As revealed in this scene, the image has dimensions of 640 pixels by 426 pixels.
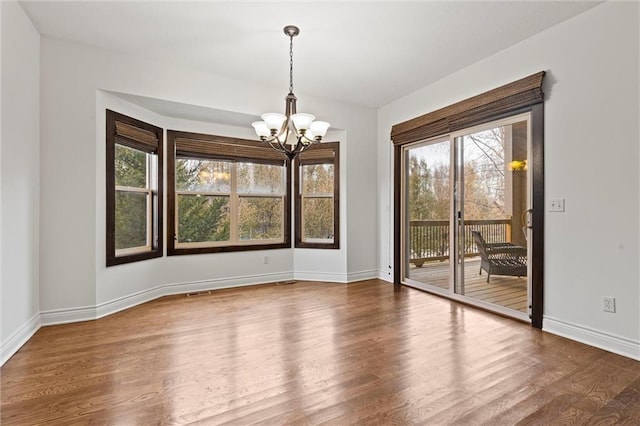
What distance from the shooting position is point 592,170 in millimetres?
2762

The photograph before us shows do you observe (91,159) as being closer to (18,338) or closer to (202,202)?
(202,202)

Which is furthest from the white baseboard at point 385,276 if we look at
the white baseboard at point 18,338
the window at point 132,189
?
the white baseboard at point 18,338

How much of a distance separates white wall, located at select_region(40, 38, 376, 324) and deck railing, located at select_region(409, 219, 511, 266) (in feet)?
8.73

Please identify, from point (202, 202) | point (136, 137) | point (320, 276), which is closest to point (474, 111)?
point (320, 276)

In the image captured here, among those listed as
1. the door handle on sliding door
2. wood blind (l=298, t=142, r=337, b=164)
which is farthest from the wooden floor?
wood blind (l=298, t=142, r=337, b=164)

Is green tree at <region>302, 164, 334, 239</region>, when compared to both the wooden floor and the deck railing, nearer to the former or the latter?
the deck railing

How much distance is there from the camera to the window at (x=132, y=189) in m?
3.60

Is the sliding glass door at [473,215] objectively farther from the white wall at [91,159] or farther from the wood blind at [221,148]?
the white wall at [91,159]

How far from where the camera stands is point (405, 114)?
4824mm

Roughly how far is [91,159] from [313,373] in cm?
306

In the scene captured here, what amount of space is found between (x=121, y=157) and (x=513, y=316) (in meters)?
4.69

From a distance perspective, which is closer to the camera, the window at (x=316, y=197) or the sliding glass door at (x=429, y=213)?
the sliding glass door at (x=429, y=213)

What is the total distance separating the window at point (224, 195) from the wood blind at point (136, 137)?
24 centimetres

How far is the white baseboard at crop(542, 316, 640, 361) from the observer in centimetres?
253
